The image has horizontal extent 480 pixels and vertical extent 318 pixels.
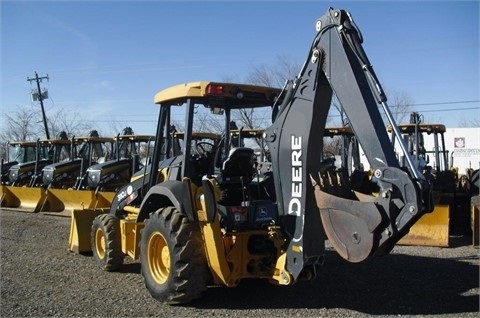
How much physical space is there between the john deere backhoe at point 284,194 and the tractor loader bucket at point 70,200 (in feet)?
23.3

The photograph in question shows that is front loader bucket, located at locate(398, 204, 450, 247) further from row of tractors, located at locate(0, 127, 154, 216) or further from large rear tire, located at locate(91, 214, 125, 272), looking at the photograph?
row of tractors, located at locate(0, 127, 154, 216)

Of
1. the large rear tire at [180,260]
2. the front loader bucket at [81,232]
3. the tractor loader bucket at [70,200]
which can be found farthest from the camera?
the tractor loader bucket at [70,200]

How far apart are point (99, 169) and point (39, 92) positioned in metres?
30.5

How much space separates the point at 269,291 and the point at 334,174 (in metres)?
1.83

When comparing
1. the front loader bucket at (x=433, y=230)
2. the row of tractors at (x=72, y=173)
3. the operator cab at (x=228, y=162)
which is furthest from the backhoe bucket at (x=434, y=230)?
the row of tractors at (x=72, y=173)

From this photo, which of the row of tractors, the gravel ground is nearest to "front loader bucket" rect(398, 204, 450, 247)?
the gravel ground

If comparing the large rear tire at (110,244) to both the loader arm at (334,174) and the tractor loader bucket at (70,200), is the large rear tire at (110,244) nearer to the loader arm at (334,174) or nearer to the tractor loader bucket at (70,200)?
the loader arm at (334,174)

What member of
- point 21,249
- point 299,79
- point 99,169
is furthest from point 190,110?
point 99,169

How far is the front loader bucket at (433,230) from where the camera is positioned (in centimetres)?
995

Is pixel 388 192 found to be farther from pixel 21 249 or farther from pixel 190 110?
pixel 21 249

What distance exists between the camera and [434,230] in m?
10.0

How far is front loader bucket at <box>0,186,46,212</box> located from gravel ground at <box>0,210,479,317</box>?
7.34 m

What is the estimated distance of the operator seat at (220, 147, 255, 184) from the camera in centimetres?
615

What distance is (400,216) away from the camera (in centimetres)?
431
